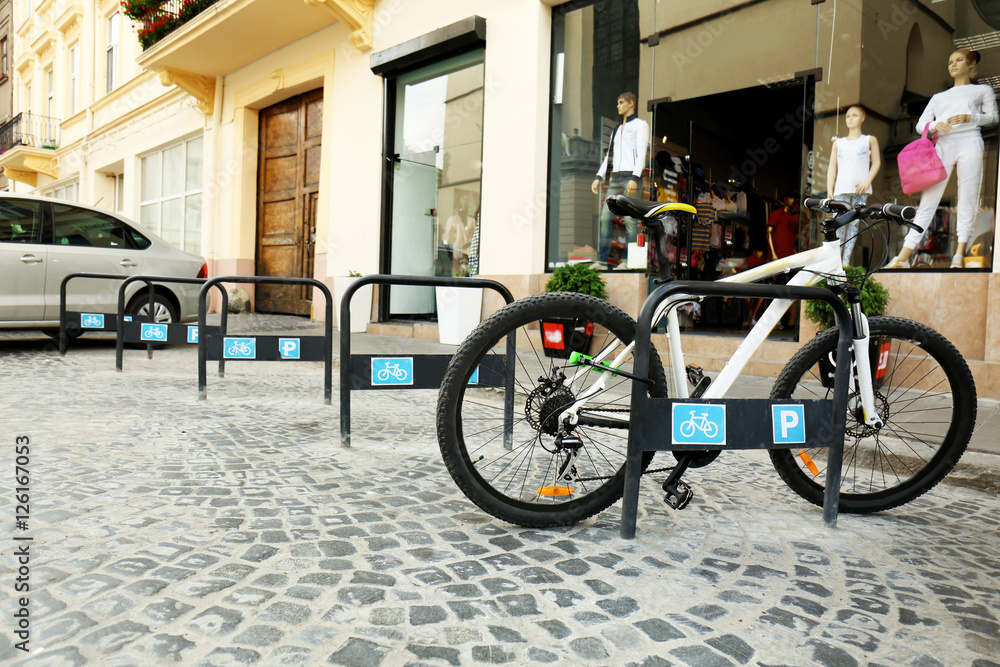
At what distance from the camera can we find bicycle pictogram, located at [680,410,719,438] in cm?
239

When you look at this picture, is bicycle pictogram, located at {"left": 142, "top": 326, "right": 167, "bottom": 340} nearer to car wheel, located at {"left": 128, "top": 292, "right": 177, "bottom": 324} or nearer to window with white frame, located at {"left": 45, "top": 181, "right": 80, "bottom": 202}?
car wheel, located at {"left": 128, "top": 292, "right": 177, "bottom": 324}

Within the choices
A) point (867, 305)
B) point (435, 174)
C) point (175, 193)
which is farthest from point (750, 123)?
point (175, 193)

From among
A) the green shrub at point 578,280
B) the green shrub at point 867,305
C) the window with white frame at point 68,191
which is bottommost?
the green shrub at point 867,305

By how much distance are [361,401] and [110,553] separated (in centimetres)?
317

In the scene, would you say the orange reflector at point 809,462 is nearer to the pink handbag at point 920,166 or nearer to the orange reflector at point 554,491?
the orange reflector at point 554,491

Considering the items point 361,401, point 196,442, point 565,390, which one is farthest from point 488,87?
point 565,390

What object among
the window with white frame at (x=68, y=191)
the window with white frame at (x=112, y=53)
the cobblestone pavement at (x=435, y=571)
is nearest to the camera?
the cobblestone pavement at (x=435, y=571)

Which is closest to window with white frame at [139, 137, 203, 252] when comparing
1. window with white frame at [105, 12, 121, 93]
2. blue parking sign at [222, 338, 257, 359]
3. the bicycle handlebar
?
window with white frame at [105, 12, 121, 93]

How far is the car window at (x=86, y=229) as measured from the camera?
7.59m

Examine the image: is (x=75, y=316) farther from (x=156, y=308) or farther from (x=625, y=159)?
(x=625, y=159)

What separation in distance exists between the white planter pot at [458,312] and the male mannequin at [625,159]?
1.55 metres

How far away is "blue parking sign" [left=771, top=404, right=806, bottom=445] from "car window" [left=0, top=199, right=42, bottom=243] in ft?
25.2

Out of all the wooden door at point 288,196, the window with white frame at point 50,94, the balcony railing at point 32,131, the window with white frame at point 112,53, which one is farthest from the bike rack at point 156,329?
the window with white frame at point 50,94

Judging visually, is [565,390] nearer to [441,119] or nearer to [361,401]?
[361,401]
